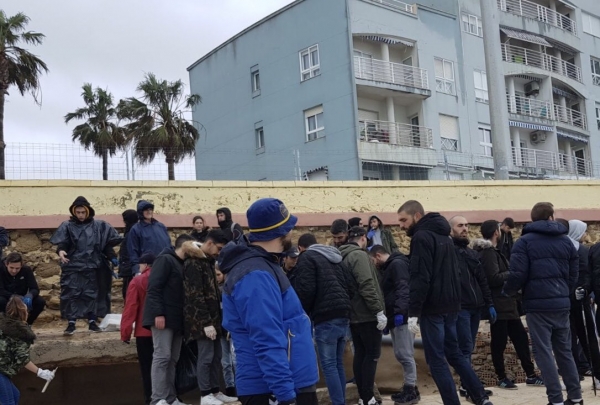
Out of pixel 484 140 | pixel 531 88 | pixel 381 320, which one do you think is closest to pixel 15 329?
pixel 381 320

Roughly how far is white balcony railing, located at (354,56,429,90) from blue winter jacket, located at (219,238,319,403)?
25859mm

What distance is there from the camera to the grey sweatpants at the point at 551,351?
266 inches

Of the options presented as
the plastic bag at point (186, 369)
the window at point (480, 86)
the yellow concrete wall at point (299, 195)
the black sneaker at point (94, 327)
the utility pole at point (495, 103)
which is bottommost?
the plastic bag at point (186, 369)

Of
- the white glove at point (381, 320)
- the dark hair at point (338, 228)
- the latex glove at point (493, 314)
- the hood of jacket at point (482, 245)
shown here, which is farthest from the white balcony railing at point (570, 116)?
the white glove at point (381, 320)

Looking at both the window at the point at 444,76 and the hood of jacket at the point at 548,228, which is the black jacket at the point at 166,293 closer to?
the hood of jacket at the point at 548,228

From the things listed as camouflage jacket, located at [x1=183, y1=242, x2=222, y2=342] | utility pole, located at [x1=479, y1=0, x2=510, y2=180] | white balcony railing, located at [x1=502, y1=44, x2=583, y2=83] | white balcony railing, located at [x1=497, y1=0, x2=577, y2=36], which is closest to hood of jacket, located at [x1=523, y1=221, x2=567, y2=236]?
camouflage jacket, located at [x1=183, y1=242, x2=222, y2=342]

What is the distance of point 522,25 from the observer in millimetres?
36344

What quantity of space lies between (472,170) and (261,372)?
2565 centimetres

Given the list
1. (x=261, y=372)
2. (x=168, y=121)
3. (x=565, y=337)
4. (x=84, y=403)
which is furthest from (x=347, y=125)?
(x=261, y=372)

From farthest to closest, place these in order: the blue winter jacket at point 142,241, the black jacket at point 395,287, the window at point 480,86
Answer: the window at point 480,86, the blue winter jacket at point 142,241, the black jacket at point 395,287

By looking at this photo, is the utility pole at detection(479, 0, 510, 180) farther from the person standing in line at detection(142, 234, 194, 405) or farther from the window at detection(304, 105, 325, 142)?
the window at detection(304, 105, 325, 142)

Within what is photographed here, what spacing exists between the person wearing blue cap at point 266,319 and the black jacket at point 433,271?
2543 mm

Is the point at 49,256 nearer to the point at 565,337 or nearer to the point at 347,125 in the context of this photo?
the point at 565,337

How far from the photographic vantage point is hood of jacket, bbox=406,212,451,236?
677cm
